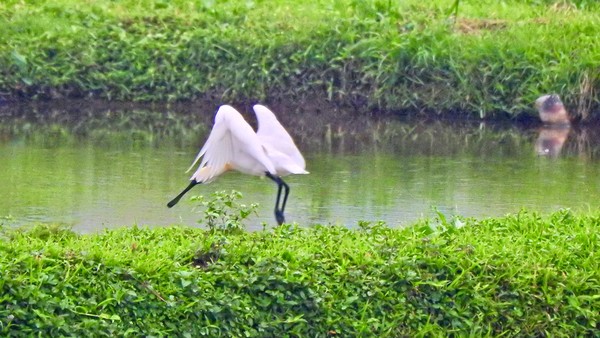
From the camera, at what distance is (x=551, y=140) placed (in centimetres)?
1114

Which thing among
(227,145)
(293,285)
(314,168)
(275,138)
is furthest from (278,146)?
(293,285)

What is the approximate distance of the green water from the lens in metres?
7.78

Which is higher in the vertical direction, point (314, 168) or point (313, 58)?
point (313, 58)

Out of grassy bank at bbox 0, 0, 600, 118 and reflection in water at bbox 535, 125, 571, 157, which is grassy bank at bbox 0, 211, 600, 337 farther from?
grassy bank at bbox 0, 0, 600, 118

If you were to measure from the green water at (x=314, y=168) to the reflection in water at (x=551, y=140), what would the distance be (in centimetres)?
2

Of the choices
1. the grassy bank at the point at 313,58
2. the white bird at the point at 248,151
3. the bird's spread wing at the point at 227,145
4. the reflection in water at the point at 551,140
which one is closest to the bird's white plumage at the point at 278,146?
the white bird at the point at 248,151

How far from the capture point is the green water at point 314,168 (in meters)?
7.78

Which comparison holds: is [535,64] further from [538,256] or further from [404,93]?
[538,256]

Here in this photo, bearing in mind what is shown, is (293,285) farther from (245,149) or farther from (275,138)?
(275,138)

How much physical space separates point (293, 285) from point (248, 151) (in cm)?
233

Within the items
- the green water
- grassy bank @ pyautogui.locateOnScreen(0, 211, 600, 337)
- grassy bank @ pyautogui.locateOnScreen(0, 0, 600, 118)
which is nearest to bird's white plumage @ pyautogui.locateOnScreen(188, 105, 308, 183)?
the green water

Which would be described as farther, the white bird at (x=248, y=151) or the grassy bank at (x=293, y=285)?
the white bird at (x=248, y=151)

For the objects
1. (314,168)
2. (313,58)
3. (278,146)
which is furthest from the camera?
(313,58)

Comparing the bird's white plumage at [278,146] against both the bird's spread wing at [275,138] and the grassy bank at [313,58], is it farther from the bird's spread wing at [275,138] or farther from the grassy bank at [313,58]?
the grassy bank at [313,58]
